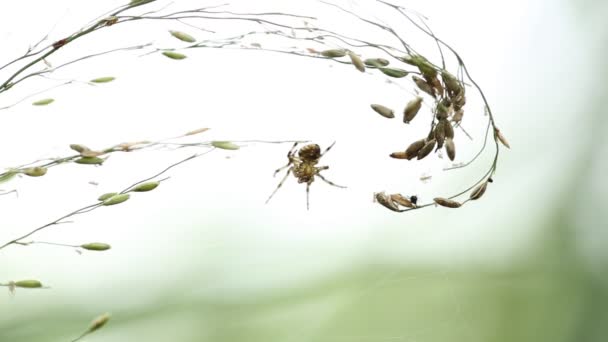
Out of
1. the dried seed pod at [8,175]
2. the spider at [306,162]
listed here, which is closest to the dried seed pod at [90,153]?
the dried seed pod at [8,175]

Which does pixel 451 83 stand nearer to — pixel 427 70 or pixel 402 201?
pixel 427 70

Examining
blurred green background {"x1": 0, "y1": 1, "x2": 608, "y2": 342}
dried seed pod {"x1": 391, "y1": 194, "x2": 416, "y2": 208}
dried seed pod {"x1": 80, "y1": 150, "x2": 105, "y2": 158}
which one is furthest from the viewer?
blurred green background {"x1": 0, "y1": 1, "x2": 608, "y2": 342}

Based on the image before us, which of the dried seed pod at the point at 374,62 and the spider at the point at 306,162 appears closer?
the dried seed pod at the point at 374,62

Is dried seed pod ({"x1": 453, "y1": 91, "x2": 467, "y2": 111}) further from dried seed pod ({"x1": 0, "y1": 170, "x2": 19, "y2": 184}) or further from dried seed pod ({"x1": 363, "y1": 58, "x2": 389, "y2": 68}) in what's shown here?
dried seed pod ({"x1": 0, "y1": 170, "x2": 19, "y2": 184})

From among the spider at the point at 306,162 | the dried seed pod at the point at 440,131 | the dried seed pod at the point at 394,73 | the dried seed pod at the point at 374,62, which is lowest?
the spider at the point at 306,162

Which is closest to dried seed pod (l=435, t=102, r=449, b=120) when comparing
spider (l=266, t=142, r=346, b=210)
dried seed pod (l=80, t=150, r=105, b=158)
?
spider (l=266, t=142, r=346, b=210)

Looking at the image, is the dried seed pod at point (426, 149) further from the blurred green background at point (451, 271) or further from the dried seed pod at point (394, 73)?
the blurred green background at point (451, 271)

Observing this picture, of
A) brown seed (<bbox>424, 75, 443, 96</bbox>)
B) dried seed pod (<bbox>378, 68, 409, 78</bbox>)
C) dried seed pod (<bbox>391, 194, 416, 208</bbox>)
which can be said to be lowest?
dried seed pod (<bbox>391, 194, 416, 208</bbox>)

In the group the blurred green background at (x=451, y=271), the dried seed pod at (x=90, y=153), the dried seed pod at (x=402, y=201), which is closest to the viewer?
the dried seed pod at (x=90, y=153)
